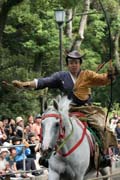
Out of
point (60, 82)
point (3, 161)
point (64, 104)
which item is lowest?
point (3, 161)

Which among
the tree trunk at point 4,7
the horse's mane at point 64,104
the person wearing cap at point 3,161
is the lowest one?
the person wearing cap at point 3,161

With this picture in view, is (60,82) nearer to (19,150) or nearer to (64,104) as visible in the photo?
(64,104)

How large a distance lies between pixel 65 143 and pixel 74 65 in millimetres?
1512

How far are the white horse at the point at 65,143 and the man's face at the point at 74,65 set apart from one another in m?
0.83

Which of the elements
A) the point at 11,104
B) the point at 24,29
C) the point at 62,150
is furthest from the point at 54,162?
the point at 24,29

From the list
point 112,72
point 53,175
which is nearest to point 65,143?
point 53,175

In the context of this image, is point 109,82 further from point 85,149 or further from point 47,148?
point 47,148

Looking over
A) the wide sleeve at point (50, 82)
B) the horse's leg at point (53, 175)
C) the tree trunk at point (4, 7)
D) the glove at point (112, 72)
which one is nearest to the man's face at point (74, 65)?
the wide sleeve at point (50, 82)

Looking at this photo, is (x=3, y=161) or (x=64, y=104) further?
(x=3, y=161)

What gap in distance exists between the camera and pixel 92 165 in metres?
11.5

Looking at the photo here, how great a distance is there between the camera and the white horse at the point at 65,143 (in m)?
10.0

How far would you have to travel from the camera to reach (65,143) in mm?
10422

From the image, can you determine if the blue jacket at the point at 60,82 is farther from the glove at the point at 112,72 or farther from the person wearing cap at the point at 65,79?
the glove at the point at 112,72

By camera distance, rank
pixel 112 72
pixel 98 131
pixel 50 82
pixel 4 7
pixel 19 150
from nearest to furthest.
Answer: pixel 112 72, pixel 50 82, pixel 98 131, pixel 19 150, pixel 4 7
